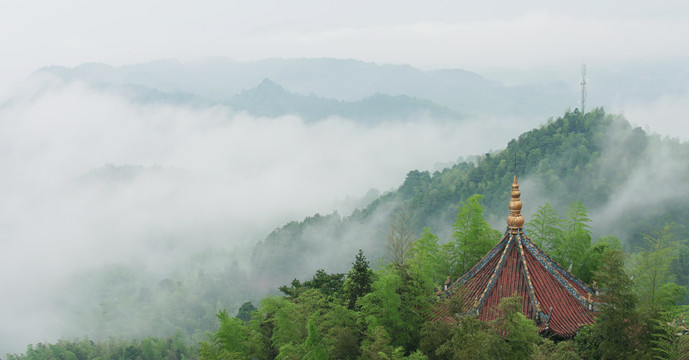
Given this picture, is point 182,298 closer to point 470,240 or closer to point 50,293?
point 50,293

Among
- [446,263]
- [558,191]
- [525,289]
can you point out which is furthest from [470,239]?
[558,191]

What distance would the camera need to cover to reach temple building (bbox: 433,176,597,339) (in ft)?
43.7

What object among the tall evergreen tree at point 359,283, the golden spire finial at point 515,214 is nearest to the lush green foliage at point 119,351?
the tall evergreen tree at point 359,283

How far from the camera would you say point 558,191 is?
212 ft

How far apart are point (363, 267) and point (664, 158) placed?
210 feet

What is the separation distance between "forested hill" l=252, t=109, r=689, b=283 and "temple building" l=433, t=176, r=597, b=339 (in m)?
39.3

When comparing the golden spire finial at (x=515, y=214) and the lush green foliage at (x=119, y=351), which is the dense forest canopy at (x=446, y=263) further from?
the golden spire finial at (x=515, y=214)

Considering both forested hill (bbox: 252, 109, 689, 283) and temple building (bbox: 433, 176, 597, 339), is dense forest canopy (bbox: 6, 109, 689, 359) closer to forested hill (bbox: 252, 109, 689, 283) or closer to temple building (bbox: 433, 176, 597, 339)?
forested hill (bbox: 252, 109, 689, 283)

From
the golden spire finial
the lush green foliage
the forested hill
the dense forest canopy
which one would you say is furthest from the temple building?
the lush green foliage

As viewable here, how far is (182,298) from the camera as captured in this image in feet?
274

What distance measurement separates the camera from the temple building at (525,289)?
13.3 meters

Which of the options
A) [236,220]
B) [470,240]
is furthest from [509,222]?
[236,220]

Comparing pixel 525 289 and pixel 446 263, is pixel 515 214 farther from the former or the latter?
pixel 446 263

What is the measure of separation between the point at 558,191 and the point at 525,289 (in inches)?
2171
